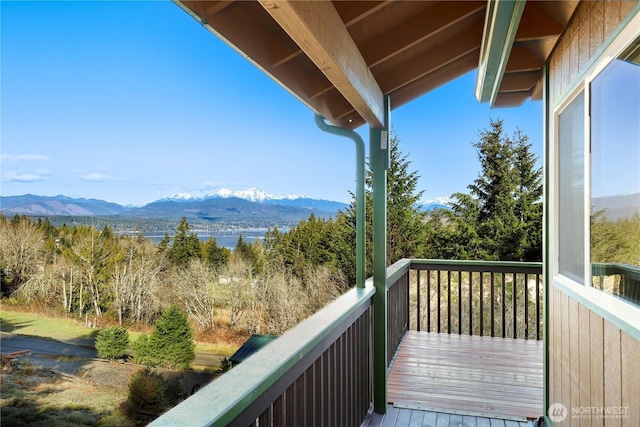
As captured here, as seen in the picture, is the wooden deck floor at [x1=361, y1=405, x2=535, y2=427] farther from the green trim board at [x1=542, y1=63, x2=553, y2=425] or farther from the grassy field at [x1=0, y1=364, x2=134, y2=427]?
the grassy field at [x1=0, y1=364, x2=134, y2=427]

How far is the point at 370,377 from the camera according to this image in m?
2.88

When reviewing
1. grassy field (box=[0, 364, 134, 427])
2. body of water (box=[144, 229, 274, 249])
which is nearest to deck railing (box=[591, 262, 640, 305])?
grassy field (box=[0, 364, 134, 427])

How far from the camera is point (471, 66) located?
2.89 metres

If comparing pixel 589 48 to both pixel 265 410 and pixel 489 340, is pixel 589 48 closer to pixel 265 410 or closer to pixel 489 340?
pixel 265 410

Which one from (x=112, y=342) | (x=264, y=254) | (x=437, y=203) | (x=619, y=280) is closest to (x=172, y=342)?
(x=112, y=342)

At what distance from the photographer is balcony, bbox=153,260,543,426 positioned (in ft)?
3.81

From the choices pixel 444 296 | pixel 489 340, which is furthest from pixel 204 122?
pixel 489 340

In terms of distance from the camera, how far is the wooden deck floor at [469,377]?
2.97 m

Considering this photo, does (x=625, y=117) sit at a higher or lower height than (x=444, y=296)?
higher

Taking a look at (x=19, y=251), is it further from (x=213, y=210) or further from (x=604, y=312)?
(x=604, y=312)

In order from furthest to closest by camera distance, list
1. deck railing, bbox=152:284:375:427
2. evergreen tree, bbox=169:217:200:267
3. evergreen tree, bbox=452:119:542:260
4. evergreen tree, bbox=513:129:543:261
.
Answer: evergreen tree, bbox=452:119:542:260
evergreen tree, bbox=513:129:543:261
evergreen tree, bbox=169:217:200:267
deck railing, bbox=152:284:375:427

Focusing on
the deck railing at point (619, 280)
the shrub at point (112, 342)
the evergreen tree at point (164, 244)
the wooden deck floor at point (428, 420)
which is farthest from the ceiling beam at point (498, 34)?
the evergreen tree at point (164, 244)

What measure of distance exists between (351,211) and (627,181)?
568 inches

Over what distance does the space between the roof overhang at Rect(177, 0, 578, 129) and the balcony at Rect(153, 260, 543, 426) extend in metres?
1.05
